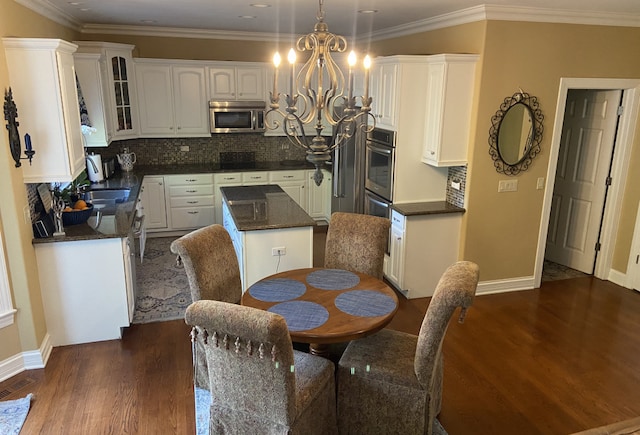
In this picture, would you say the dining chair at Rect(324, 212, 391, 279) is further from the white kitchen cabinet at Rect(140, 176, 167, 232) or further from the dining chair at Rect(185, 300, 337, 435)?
the white kitchen cabinet at Rect(140, 176, 167, 232)

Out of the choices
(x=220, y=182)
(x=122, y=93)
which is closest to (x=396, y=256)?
(x=220, y=182)

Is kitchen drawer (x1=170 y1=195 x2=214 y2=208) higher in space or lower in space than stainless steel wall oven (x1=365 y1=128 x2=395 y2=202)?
lower

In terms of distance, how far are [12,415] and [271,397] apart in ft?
6.06

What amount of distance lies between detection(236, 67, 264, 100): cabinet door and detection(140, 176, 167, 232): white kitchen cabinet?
161 centimetres

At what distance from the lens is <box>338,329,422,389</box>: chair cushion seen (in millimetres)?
2545

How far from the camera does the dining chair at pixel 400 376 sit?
7.82 feet

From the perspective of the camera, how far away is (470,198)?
4.41m

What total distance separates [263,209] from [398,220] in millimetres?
1332

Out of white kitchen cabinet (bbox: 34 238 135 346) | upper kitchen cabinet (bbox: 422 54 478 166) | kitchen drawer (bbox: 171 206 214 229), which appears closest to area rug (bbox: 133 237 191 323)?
white kitchen cabinet (bbox: 34 238 135 346)

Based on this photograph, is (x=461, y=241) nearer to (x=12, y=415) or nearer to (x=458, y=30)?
(x=458, y=30)

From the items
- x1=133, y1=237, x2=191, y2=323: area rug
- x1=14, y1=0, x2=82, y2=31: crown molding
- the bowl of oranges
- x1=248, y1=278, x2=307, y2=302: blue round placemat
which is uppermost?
x1=14, y1=0, x2=82, y2=31: crown molding

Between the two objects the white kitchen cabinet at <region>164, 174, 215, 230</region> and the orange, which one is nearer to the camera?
the orange

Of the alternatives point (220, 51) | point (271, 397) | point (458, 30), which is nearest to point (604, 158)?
point (458, 30)

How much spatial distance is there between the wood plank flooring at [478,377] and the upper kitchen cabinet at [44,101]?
4.73ft
